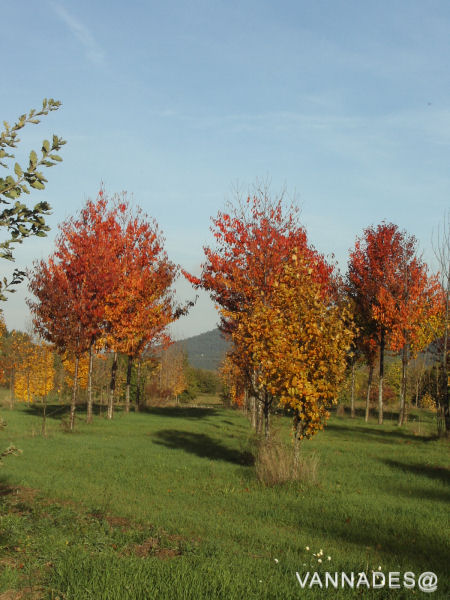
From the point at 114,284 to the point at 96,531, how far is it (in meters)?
16.4

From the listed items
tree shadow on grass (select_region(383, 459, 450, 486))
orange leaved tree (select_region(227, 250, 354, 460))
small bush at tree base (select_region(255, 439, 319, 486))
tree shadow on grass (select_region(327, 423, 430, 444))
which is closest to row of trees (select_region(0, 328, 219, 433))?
tree shadow on grass (select_region(327, 423, 430, 444))

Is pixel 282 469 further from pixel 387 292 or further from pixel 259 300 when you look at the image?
pixel 387 292

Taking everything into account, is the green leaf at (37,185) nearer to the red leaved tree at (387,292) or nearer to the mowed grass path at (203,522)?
the mowed grass path at (203,522)

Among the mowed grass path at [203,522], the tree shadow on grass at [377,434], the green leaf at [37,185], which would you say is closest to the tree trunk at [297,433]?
the mowed grass path at [203,522]

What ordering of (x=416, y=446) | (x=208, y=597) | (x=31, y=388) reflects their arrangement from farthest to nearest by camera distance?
(x=31, y=388) < (x=416, y=446) < (x=208, y=597)

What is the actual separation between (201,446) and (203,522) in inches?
435

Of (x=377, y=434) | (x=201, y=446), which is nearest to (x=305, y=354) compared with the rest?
(x=201, y=446)

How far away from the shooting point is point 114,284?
23297mm

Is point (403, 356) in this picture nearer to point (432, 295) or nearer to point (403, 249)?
point (432, 295)

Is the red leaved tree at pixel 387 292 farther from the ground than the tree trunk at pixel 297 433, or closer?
farther from the ground

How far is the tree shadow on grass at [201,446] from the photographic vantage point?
16.5 meters

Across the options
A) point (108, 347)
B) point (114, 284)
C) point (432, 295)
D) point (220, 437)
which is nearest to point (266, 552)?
point (220, 437)

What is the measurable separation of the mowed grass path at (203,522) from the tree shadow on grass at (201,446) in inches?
4.5

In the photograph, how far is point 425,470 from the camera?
598 inches
